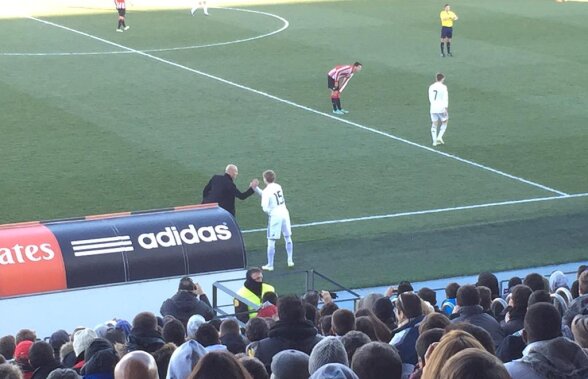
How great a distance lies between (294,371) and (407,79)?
26348mm

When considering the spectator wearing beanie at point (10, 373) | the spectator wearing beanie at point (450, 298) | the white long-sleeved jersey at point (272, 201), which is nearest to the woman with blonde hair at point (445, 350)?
the spectator wearing beanie at point (10, 373)

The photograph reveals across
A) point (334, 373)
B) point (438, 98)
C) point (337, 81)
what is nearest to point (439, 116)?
point (438, 98)

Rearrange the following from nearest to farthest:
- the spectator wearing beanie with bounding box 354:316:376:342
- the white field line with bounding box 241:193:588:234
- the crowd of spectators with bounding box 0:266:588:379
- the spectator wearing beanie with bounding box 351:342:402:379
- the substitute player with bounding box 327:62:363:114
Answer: the crowd of spectators with bounding box 0:266:588:379 < the spectator wearing beanie with bounding box 351:342:402:379 < the spectator wearing beanie with bounding box 354:316:376:342 < the white field line with bounding box 241:193:588:234 < the substitute player with bounding box 327:62:363:114

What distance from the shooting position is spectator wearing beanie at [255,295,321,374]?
28.2ft

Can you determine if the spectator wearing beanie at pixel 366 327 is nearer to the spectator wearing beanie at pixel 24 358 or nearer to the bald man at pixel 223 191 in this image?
the spectator wearing beanie at pixel 24 358

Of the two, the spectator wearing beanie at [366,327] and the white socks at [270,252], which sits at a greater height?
the spectator wearing beanie at [366,327]

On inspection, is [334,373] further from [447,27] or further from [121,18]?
[121,18]

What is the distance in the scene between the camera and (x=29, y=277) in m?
14.8

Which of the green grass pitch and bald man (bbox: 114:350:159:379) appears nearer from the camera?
bald man (bbox: 114:350:159:379)

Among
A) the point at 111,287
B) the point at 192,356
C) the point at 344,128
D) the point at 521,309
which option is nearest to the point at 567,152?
the point at 344,128

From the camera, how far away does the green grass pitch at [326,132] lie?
793 inches

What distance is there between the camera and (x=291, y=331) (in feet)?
28.3

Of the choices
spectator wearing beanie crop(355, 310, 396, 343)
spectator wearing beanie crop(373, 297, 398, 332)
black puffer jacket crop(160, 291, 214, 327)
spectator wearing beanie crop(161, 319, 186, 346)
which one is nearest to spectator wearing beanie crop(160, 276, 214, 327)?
black puffer jacket crop(160, 291, 214, 327)

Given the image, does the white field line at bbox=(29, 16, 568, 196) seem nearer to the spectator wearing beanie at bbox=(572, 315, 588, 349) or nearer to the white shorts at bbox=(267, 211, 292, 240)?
the white shorts at bbox=(267, 211, 292, 240)
